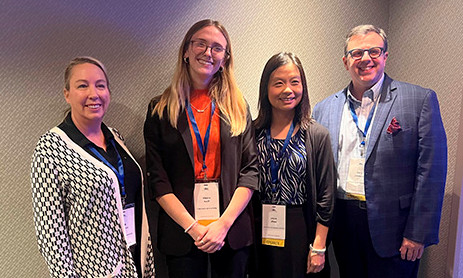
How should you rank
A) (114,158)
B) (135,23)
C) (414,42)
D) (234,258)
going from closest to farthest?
1. (114,158)
2. (234,258)
3. (135,23)
4. (414,42)

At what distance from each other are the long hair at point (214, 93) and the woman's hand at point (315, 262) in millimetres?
759

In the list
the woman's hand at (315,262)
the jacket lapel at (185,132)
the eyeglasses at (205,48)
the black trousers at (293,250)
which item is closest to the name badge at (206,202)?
the jacket lapel at (185,132)

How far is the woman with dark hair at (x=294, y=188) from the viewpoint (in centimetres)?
198

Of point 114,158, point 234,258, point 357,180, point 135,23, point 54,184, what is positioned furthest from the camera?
point 135,23

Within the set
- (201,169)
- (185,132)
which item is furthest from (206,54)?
(201,169)

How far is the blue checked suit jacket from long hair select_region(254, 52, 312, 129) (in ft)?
1.24

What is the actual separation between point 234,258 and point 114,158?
791 mm

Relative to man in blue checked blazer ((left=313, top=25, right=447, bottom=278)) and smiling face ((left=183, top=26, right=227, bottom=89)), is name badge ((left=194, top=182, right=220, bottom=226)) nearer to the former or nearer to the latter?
smiling face ((left=183, top=26, right=227, bottom=89))

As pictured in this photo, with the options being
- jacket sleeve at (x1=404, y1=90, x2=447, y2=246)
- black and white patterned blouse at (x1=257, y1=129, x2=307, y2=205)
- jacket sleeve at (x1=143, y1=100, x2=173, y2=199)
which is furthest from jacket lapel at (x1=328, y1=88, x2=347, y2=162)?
jacket sleeve at (x1=143, y1=100, x2=173, y2=199)

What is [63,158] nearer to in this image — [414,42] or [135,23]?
[135,23]

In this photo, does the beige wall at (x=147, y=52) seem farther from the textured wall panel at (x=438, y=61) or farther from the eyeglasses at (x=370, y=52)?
the eyeglasses at (x=370, y=52)

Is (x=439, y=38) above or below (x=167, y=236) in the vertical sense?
above

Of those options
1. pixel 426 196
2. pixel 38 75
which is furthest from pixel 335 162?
pixel 38 75

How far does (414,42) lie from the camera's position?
2.63m
